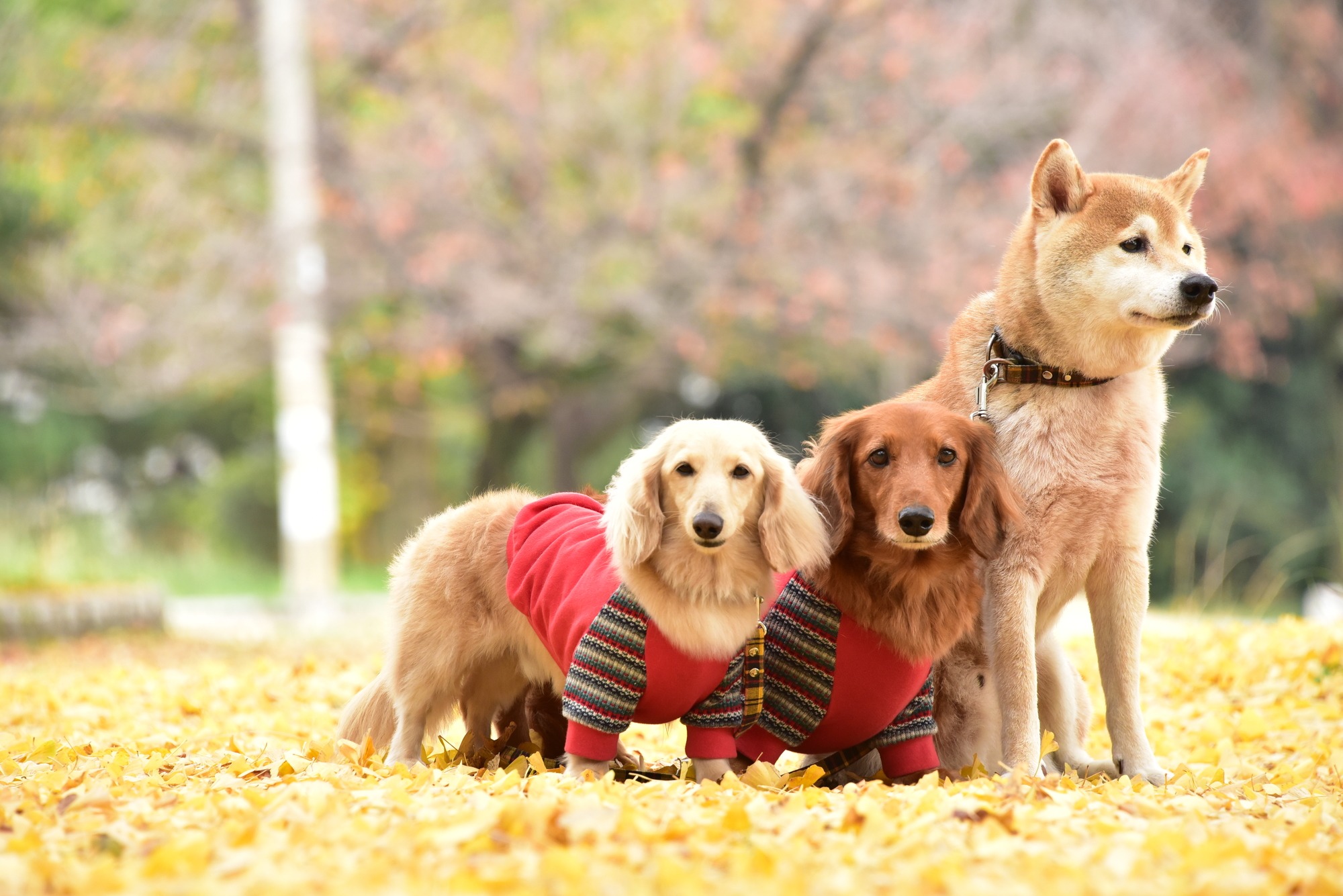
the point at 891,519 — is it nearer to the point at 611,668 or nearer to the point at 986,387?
the point at 986,387

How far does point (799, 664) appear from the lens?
3.51 metres

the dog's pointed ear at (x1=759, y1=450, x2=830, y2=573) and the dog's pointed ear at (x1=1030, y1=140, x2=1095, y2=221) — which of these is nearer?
the dog's pointed ear at (x1=759, y1=450, x2=830, y2=573)

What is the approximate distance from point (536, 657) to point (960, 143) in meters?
8.95

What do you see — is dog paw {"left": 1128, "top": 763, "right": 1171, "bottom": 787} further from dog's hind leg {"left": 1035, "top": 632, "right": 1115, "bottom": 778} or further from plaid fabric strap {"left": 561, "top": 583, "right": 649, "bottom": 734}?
plaid fabric strap {"left": 561, "top": 583, "right": 649, "bottom": 734}

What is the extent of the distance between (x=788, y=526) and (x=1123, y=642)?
1136 mm

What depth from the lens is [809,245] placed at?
11047 mm

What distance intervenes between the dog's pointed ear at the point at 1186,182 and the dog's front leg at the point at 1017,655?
1.23m

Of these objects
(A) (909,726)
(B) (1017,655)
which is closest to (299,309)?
(A) (909,726)

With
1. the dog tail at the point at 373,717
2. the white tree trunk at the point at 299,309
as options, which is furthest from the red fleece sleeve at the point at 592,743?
the white tree trunk at the point at 299,309

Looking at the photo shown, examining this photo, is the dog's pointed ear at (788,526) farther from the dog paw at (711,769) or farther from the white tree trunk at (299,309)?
the white tree trunk at (299,309)

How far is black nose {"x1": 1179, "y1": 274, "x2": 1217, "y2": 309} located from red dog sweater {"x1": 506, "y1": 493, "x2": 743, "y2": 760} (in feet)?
5.23

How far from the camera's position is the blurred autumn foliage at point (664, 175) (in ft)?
36.3

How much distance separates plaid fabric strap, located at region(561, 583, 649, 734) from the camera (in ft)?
10.9

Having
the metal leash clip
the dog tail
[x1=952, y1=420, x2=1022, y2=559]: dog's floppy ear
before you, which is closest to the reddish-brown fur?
[x1=952, y1=420, x2=1022, y2=559]: dog's floppy ear
